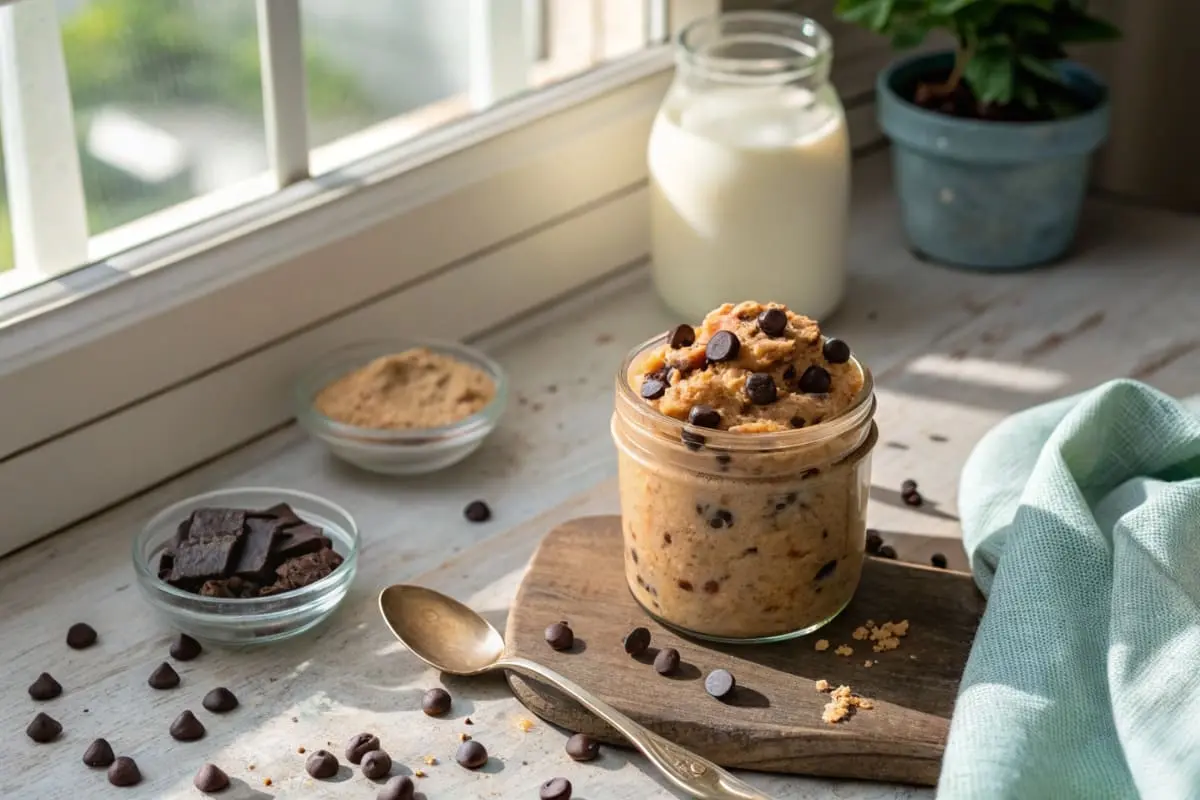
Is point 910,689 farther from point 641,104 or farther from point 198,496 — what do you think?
point 641,104

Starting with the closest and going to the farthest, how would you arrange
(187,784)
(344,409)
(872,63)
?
(187,784) → (344,409) → (872,63)

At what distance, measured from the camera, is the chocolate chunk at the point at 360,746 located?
1170 mm

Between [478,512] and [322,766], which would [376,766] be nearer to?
[322,766]

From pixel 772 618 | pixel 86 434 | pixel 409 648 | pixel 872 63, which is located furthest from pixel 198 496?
pixel 872 63

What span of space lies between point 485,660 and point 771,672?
22 cm

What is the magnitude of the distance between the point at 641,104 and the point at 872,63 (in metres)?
0.46

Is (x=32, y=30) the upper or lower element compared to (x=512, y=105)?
upper

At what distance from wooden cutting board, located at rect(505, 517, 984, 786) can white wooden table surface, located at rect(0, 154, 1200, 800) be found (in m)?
0.02

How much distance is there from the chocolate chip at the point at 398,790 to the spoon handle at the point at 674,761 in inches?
5.4

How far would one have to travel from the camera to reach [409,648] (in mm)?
1280

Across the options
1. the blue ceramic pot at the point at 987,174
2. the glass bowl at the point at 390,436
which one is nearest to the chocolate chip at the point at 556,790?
the glass bowl at the point at 390,436

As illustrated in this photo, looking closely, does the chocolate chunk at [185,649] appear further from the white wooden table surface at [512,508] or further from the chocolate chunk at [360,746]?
the chocolate chunk at [360,746]

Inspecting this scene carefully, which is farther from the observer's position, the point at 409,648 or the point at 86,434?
the point at 86,434

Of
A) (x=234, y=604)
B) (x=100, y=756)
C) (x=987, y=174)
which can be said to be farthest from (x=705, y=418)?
(x=987, y=174)
